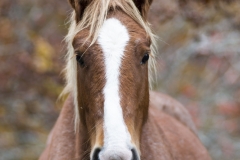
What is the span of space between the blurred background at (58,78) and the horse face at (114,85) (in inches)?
178

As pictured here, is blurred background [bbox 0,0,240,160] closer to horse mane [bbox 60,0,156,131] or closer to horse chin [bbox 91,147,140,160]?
horse mane [bbox 60,0,156,131]

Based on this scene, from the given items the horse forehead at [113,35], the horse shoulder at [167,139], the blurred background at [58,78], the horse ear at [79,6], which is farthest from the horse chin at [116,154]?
the blurred background at [58,78]

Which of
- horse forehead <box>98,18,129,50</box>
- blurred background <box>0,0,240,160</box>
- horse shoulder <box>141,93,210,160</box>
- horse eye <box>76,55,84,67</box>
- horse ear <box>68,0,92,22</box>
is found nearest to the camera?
horse forehead <box>98,18,129,50</box>

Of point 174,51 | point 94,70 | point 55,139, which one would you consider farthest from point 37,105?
point 94,70

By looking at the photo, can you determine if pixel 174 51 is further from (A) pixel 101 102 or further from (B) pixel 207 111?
(A) pixel 101 102

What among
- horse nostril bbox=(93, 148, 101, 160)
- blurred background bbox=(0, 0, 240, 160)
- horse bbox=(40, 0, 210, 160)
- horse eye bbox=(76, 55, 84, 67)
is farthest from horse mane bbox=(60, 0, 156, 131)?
blurred background bbox=(0, 0, 240, 160)

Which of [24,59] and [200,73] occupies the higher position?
[24,59]

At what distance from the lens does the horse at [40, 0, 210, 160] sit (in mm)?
3344

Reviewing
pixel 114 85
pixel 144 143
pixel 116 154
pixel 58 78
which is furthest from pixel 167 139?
pixel 58 78

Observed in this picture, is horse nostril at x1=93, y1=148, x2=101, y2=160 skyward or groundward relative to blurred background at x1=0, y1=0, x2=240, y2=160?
skyward

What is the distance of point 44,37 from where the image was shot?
364 inches

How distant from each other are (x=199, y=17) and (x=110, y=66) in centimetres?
356

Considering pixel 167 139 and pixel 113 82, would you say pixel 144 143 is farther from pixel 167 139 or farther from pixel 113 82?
pixel 113 82

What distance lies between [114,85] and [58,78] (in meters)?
5.15
